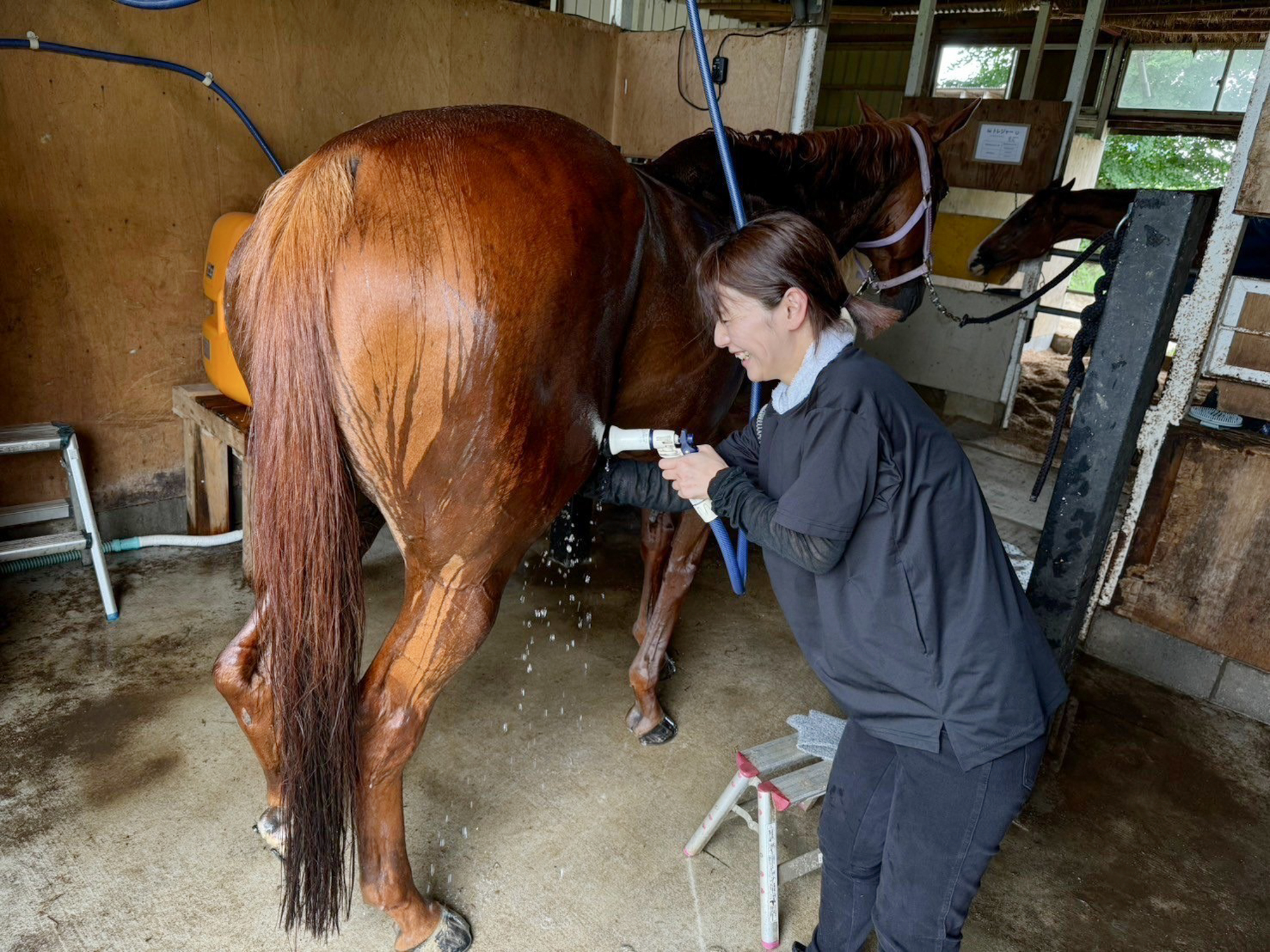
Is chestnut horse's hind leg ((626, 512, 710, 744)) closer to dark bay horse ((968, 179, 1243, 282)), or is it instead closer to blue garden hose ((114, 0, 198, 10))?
blue garden hose ((114, 0, 198, 10))

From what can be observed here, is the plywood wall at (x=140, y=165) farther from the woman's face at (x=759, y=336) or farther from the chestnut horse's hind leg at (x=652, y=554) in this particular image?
the woman's face at (x=759, y=336)

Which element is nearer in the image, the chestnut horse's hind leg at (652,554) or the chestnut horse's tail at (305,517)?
the chestnut horse's tail at (305,517)

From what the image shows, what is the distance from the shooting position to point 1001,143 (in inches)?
203

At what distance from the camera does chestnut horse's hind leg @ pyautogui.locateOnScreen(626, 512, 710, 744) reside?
8.68 ft

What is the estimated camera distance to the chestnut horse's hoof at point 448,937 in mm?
1835

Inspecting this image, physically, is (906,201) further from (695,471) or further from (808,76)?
(695,471)

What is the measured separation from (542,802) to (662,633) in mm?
688

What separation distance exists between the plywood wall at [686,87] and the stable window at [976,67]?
741 cm

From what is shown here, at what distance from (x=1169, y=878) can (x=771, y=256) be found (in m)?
2.21

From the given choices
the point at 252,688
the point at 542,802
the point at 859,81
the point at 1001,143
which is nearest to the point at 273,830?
the point at 252,688

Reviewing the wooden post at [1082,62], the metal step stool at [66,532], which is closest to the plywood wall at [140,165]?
the metal step stool at [66,532]

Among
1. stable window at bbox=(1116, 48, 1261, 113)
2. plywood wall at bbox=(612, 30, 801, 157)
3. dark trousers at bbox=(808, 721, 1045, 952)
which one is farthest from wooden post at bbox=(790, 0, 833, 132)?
stable window at bbox=(1116, 48, 1261, 113)

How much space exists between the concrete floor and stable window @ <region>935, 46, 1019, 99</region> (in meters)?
9.65

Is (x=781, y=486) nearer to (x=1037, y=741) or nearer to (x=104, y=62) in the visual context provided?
(x=1037, y=741)
